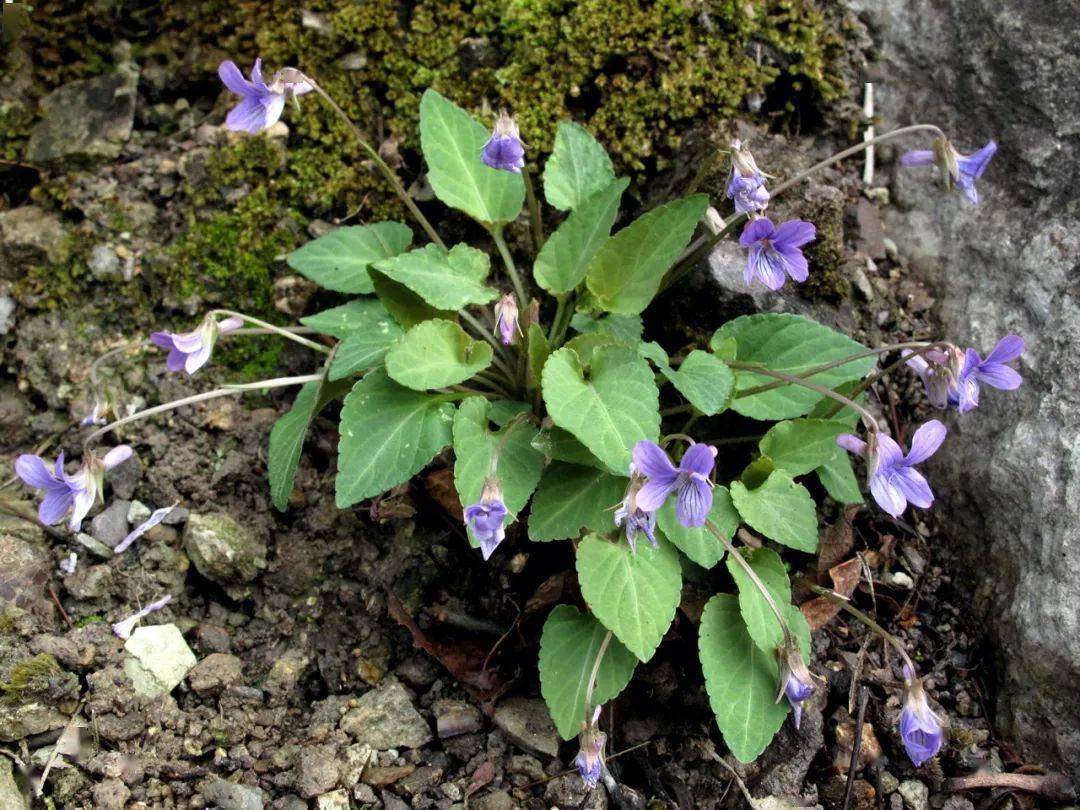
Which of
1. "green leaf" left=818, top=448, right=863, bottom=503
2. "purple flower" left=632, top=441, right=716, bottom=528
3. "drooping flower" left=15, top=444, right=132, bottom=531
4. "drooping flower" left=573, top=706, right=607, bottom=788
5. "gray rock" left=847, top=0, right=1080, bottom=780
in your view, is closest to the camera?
"purple flower" left=632, top=441, right=716, bottom=528

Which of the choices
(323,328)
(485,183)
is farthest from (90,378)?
(485,183)

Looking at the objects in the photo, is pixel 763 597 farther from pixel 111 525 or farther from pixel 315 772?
pixel 111 525

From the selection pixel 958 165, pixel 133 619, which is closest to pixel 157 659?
pixel 133 619

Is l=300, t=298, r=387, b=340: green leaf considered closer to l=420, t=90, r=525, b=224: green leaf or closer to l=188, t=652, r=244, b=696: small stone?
l=420, t=90, r=525, b=224: green leaf

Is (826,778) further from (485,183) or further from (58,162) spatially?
(58,162)

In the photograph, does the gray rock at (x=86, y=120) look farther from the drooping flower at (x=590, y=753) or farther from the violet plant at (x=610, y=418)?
the drooping flower at (x=590, y=753)

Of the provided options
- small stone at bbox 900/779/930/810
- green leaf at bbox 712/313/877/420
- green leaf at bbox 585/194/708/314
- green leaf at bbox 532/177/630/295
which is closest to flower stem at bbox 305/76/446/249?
green leaf at bbox 532/177/630/295
